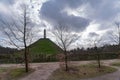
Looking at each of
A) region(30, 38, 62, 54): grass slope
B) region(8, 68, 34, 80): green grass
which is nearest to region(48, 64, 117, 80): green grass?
region(8, 68, 34, 80): green grass

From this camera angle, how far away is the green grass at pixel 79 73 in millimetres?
33594

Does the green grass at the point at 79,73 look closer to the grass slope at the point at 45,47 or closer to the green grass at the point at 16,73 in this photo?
the green grass at the point at 16,73

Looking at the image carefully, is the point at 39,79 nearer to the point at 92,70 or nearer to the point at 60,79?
the point at 60,79

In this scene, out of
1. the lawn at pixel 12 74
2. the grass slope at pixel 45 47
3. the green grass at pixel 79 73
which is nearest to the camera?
the green grass at pixel 79 73

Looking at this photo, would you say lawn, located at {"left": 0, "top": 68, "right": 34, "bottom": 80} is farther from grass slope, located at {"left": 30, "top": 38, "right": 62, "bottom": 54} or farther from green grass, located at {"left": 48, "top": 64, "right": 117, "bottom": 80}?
grass slope, located at {"left": 30, "top": 38, "right": 62, "bottom": 54}

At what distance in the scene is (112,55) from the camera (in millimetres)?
57562

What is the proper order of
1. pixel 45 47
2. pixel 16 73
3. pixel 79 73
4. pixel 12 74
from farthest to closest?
1. pixel 45 47
2. pixel 16 73
3. pixel 12 74
4. pixel 79 73

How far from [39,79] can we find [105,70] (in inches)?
395

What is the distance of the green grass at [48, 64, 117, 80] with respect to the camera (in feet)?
110

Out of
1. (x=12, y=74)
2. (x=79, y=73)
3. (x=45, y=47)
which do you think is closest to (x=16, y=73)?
(x=12, y=74)

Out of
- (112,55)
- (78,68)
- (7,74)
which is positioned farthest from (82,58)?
(7,74)

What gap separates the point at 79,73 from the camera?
116 feet

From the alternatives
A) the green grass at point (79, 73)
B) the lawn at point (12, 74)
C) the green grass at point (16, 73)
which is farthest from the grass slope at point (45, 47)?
the green grass at point (79, 73)

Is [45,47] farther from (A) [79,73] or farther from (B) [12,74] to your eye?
(A) [79,73]
